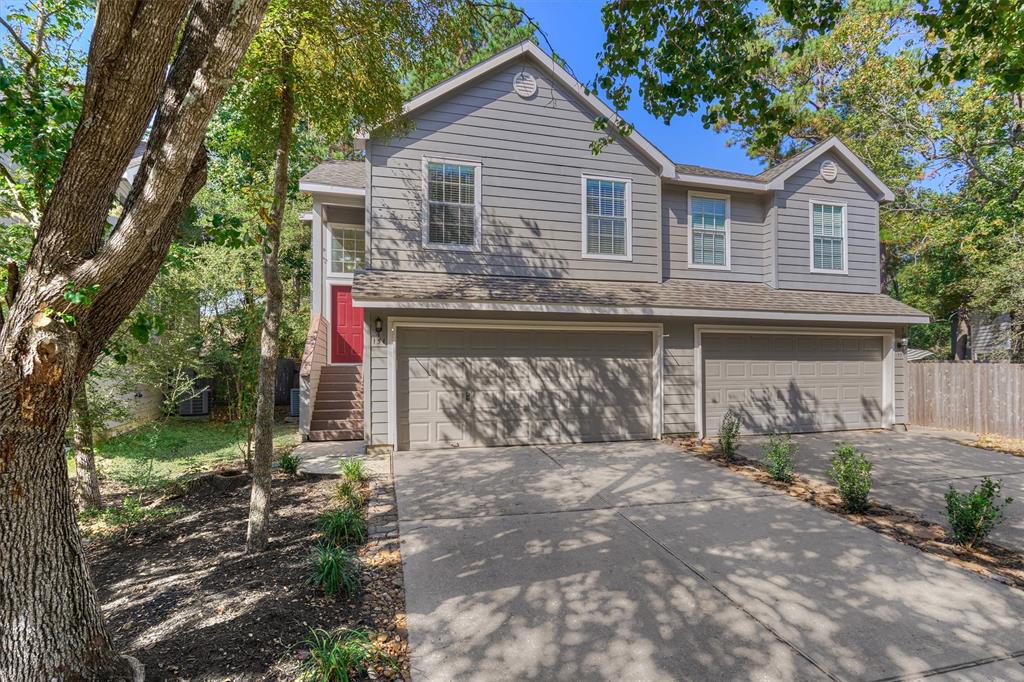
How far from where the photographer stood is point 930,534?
434 cm

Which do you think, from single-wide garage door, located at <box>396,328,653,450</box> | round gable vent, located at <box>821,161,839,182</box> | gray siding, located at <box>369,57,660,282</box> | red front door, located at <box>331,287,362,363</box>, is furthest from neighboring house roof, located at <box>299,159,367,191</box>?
round gable vent, located at <box>821,161,839,182</box>

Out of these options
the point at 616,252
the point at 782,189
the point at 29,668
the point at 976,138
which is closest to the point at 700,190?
the point at 782,189

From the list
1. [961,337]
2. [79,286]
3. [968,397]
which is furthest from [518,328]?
[961,337]

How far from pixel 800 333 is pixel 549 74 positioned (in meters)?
7.04

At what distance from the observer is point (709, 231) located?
9.79 meters

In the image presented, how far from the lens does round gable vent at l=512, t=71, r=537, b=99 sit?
838 centimetres

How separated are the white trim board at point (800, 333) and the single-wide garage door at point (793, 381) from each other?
88 millimetres

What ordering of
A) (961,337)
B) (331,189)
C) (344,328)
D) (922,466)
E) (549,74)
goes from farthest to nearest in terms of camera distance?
(961,337), (344,328), (331,189), (549,74), (922,466)

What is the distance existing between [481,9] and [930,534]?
269 inches

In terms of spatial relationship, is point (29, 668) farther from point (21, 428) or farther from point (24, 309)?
point (24, 309)

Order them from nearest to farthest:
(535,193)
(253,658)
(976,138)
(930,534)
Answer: (253,658) → (930,534) → (535,193) → (976,138)

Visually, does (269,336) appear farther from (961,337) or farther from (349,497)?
(961,337)

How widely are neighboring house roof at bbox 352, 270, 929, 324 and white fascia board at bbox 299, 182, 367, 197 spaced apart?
7.78 ft

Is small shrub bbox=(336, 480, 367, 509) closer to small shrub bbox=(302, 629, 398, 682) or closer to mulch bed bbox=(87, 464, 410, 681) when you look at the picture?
mulch bed bbox=(87, 464, 410, 681)
